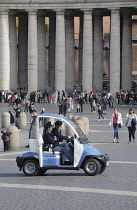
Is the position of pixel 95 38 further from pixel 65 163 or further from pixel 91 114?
pixel 65 163

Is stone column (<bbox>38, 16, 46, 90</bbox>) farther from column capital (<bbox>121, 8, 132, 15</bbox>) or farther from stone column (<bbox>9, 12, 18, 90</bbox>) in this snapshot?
column capital (<bbox>121, 8, 132, 15</bbox>)

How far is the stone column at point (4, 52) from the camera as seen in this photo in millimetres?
86562

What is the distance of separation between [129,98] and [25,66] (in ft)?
71.6

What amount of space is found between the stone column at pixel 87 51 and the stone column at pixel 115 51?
96.5 inches

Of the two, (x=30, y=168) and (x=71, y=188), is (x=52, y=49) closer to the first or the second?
(x=30, y=168)

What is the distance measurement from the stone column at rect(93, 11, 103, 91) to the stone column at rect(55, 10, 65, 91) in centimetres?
470

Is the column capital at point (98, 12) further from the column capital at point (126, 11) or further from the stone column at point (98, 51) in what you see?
the column capital at point (126, 11)

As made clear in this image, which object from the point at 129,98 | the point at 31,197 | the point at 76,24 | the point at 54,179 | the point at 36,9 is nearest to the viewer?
the point at 31,197

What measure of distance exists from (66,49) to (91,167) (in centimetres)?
6610

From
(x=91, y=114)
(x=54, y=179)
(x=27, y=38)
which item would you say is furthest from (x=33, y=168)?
(x=27, y=38)

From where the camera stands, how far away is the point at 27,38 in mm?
94062

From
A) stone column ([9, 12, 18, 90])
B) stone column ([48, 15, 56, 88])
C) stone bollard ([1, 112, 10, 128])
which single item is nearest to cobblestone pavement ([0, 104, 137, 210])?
stone bollard ([1, 112, 10, 128])

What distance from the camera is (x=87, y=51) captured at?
85.4 meters

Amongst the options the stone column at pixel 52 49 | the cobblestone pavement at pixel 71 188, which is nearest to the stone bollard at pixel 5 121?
the cobblestone pavement at pixel 71 188
